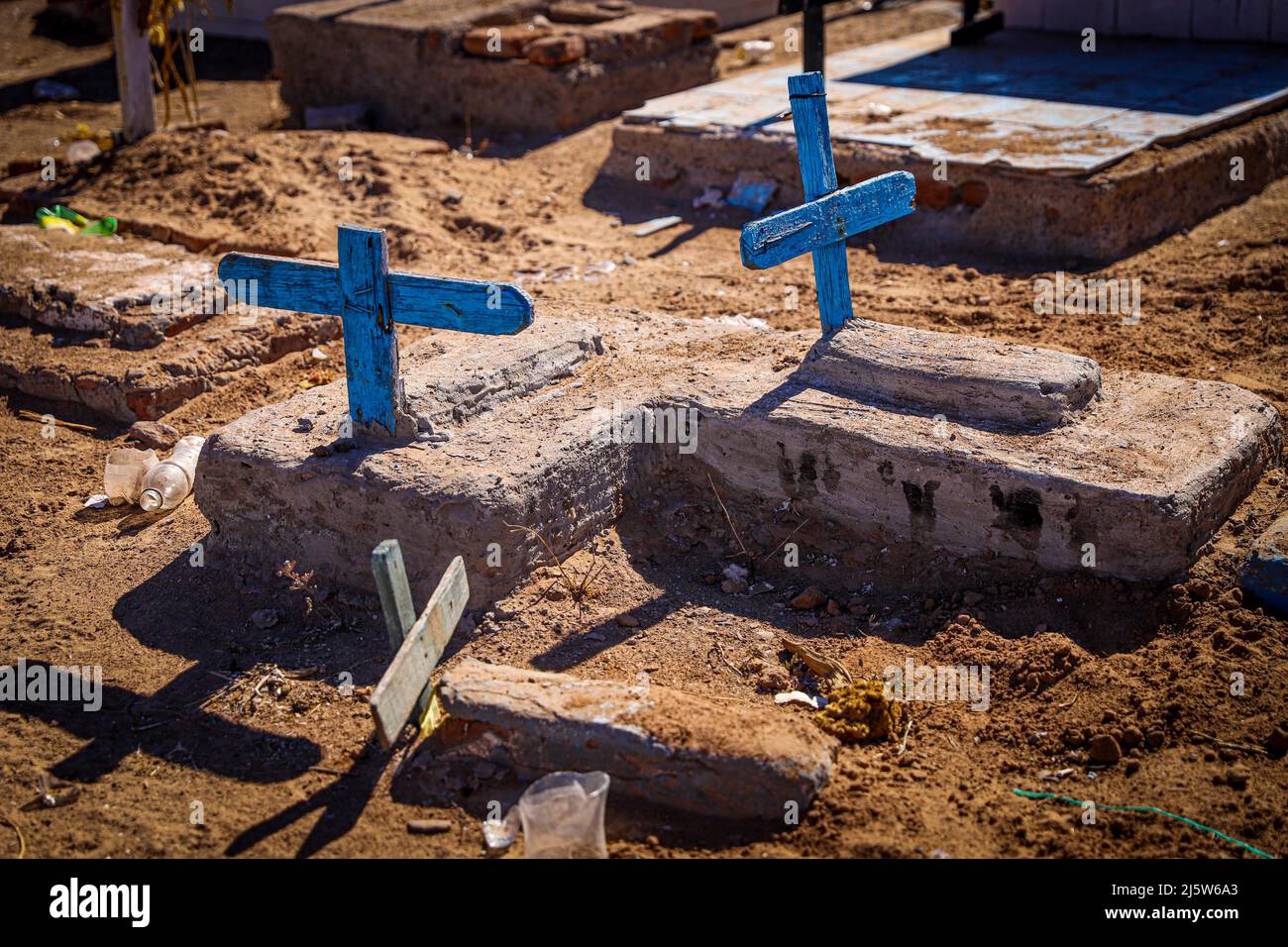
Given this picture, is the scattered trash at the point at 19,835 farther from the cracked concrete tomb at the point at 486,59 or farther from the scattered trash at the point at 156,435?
the cracked concrete tomb at the point at 486,59

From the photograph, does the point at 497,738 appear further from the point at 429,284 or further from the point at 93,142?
the point at 93,142

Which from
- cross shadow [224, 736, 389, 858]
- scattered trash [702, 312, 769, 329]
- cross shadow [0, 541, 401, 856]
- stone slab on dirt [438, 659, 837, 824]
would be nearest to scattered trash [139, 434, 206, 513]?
cross shadow [0, 541, 401, 856]

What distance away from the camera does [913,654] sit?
3738 mm

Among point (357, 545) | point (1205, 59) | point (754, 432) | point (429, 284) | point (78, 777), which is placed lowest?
point (78, 777)

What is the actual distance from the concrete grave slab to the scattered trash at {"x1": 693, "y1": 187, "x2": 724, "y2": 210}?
105mm

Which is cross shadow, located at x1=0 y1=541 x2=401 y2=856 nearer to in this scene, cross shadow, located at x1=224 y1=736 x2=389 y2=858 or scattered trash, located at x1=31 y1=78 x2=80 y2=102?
cross shadow, located at x1=224 y1=736 x2=389 y2=858

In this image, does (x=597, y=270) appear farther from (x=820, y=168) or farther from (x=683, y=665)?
(x=683, y=665)

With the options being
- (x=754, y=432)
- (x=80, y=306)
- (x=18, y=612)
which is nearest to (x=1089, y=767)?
(x=754, y=432)

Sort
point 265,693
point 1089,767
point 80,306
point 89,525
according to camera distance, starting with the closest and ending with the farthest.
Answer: point 1089,767, point 265,693, point 89,525, point 80,306

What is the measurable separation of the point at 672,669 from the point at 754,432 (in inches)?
39.2

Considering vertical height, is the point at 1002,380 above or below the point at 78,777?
above

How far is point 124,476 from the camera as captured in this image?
491 cm

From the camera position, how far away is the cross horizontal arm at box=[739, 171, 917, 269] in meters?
4.09

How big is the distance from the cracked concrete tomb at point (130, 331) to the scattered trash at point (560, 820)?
133 inches
